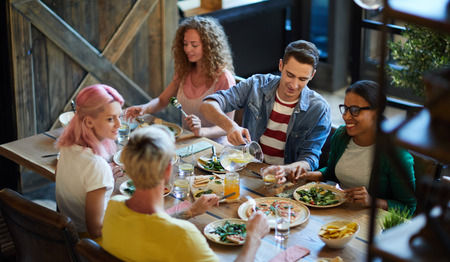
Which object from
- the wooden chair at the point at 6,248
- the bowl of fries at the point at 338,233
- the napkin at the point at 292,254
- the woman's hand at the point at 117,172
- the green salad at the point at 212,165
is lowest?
the wooden chair at the point at 6,248

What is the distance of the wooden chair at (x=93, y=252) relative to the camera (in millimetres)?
1973

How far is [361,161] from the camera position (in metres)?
2.87

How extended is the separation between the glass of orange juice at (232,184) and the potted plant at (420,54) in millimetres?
2519

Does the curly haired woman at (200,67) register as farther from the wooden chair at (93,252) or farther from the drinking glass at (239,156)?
the wooden chair at (93,252)

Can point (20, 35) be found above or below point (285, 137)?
above

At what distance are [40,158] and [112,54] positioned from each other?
6.05 ft

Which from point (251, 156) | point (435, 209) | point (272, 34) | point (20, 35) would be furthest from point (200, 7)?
point (435, 209)

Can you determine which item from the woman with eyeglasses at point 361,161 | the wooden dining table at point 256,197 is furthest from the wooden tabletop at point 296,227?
the woman with eyeglasses at point 361,161

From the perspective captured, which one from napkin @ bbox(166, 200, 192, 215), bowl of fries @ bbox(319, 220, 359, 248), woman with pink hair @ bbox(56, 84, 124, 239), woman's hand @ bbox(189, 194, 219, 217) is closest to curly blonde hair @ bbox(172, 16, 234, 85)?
woman with pink hair @ bbox(56, 84, 124, 239)

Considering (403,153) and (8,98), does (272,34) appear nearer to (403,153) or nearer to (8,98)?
(8,98)

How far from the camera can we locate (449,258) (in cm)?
123

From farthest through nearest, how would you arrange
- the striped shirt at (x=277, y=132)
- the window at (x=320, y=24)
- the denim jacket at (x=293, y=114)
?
the window at (x=320, y=24), the striped shirt at (x=277, y=132), the denim jacket at (x=293, y=114)

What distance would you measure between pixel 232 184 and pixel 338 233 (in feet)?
1.97

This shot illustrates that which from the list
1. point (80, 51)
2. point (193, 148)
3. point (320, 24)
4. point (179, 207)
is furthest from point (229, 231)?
point (320, 24)
